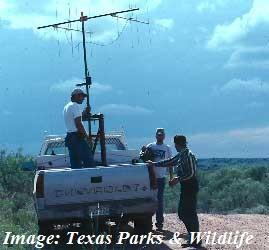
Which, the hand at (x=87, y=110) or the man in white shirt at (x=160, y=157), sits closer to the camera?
the hand at (x=87, y=110)

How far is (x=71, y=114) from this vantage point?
10.4m

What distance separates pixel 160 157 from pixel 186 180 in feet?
6.58

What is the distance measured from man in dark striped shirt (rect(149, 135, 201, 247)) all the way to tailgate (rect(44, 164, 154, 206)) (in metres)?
0.38

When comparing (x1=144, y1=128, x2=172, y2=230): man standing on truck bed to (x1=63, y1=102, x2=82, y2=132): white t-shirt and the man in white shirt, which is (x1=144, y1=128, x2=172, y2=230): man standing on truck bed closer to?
the man in white shirt

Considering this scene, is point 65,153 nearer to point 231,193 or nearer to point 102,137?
point 102,137

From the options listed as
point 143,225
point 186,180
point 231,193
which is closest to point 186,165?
point 186,180

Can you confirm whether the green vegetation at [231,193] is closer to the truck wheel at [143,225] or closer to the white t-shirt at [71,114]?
the truck wheel at [143,225]

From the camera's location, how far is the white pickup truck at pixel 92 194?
31.7 feet

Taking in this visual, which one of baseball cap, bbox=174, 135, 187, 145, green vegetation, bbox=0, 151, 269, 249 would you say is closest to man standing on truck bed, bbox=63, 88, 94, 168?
baseball cap, bbox=174, 135, 187, 145

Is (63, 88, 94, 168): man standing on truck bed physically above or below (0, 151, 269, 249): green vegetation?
above

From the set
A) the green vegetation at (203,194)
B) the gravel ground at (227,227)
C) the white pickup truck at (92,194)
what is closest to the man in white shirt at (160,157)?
the gravel ground at (227,227)

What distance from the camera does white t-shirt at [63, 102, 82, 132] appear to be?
10.4 metres

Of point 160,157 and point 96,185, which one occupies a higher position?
point 160,157

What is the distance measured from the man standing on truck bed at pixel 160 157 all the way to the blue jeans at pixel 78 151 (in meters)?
1.64
